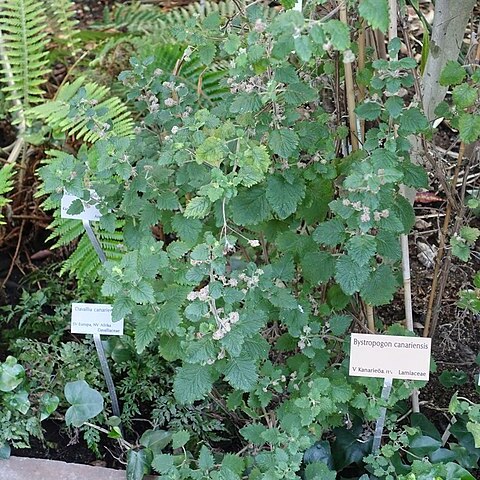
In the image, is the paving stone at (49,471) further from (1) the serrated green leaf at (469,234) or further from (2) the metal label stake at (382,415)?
(1) the serrated green leaf at (469,234)

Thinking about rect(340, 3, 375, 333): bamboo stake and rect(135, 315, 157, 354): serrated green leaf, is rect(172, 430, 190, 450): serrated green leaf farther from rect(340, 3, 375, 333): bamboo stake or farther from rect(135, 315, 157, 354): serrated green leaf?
rect(340, 3, 375, 333): bamboo stake

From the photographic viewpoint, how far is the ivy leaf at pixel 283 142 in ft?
4.19

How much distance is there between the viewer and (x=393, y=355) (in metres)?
1.45

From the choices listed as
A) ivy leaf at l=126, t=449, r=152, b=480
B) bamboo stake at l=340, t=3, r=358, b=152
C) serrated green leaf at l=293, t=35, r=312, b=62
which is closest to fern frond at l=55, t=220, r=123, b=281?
ivy leaf at l=126, t=449, r=152, b=480

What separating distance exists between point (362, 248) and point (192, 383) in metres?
0.41

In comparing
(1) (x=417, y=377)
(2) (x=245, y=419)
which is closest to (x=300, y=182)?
(1) (x=417, y=377)

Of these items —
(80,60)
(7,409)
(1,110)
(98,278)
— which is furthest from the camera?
(80,60)

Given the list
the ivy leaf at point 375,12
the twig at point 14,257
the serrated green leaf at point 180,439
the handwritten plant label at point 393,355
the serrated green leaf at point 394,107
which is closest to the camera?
the ivy leaf at point 375,12

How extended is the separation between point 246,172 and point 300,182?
20 centimetres

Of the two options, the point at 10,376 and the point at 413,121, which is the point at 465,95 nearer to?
the point at 413,121

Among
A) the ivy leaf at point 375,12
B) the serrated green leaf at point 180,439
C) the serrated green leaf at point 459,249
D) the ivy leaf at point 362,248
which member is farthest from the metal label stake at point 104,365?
the ivy leaf at point 375,12

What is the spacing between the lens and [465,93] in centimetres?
130

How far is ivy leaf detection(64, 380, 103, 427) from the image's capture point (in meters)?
1.72

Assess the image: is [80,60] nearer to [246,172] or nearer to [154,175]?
[154,175]
